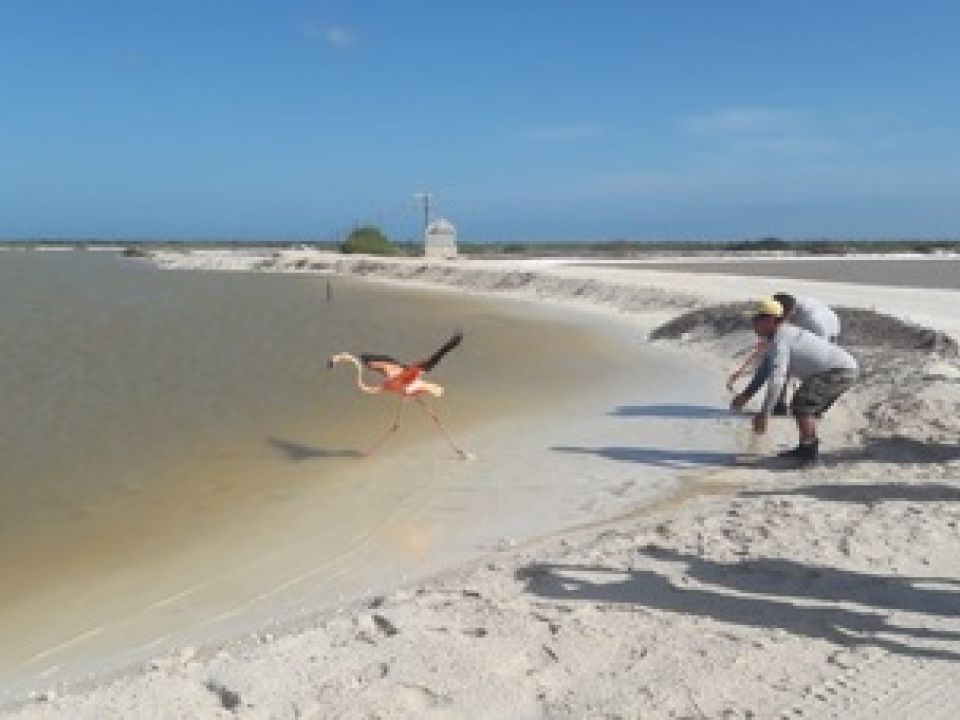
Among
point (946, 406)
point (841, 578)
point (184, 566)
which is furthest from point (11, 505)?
point (946, 406)

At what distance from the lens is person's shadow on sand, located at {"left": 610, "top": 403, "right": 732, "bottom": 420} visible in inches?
529

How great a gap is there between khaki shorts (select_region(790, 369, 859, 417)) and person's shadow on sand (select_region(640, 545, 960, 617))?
12.0 ft

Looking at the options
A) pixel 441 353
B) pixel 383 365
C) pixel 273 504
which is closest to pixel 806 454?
pixel 441 353

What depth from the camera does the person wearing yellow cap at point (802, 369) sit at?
9938 millimetres

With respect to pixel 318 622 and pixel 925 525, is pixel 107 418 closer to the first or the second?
pixel 318 622

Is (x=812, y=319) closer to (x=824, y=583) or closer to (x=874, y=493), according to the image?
(x=874, y=493)

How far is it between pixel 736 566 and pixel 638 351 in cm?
1575

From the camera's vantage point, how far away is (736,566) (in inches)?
262

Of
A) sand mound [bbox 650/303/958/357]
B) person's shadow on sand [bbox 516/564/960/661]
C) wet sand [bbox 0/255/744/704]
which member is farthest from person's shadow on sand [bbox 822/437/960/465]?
sand mound [bbox 650/303/958/357]

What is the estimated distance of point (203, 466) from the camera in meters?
11.3

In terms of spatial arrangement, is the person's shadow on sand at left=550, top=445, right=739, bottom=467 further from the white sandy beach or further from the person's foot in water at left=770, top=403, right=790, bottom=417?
the person's foot in water at left=770, top=403, right=790, bottom=417

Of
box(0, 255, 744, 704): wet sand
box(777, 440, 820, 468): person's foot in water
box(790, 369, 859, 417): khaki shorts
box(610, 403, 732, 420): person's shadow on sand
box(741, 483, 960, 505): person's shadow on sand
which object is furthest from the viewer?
box(610, 403, 732, 420): person's shadow on sand

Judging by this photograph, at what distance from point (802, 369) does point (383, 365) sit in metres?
4.17

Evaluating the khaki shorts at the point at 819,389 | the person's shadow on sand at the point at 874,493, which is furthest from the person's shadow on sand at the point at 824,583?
the khaki shorts at the point at 819,389
